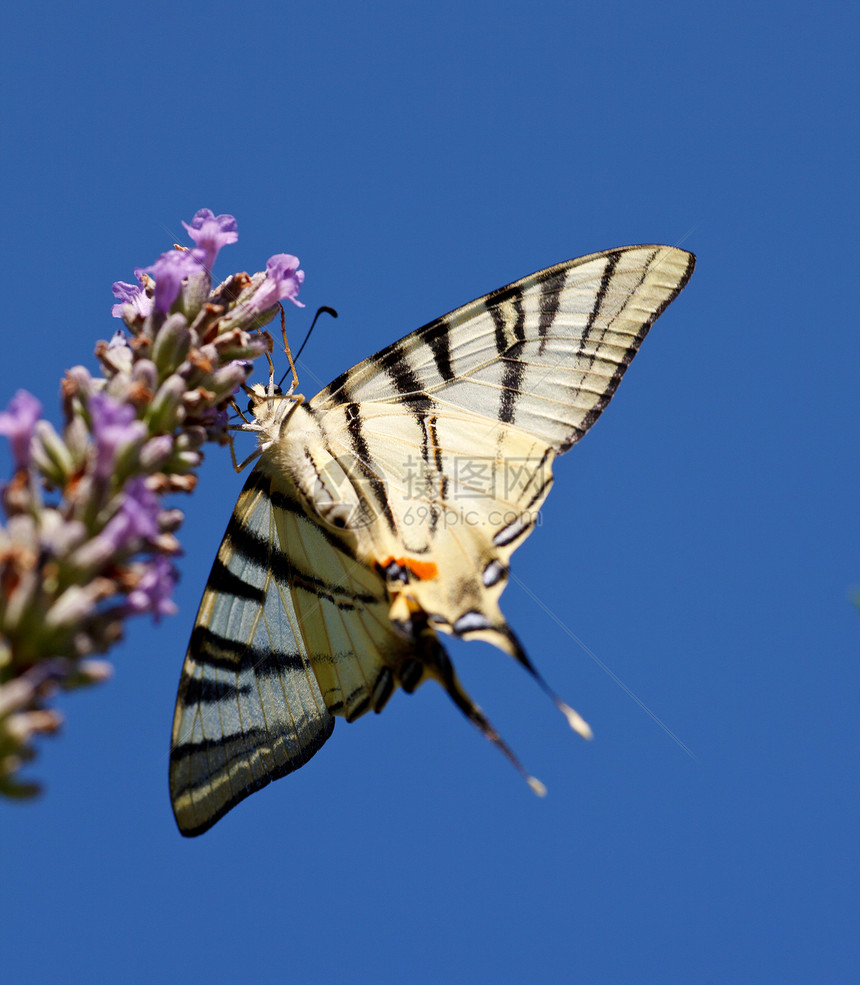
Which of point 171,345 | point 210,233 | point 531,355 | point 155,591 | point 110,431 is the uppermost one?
point 210,233

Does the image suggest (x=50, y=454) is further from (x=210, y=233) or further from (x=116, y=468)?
(x=210, y=233)

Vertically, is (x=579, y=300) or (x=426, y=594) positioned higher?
(x=579, y=300)

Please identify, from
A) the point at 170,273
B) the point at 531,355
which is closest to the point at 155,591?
the point at 170,273

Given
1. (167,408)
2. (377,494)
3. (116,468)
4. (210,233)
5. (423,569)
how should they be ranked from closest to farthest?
(116,468) < (167,408) < (210,233) < (423,569) < (377,494)

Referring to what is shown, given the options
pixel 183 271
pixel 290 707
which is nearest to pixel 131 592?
pixel 183 271

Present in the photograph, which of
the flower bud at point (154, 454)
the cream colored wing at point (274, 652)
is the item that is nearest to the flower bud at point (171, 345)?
the flower bud at point (154, 454)

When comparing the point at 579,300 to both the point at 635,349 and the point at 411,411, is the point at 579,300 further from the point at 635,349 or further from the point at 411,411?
the point at 411,411

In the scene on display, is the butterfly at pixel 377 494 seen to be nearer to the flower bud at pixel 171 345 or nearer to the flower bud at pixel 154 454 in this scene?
the flower bud at pixel 171 345

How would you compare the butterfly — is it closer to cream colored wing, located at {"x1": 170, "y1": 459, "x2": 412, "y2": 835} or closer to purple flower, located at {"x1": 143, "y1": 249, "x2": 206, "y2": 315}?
cream colored wing, located at {"x1": 170, "y1": 459, "x2": 412, "y2": 835}
